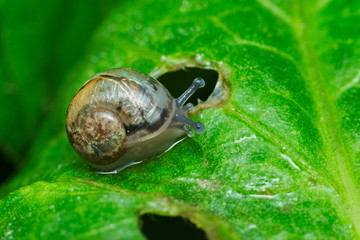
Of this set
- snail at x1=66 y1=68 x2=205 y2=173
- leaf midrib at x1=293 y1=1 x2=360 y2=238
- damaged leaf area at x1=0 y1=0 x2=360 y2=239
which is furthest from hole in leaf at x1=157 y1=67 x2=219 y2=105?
leaf midrib at x1=293 y1=1 x2=360 y2=238

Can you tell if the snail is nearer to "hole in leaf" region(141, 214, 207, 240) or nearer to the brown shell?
the brown shell

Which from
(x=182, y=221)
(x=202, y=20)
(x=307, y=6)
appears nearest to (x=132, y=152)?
(x=182, y=221)

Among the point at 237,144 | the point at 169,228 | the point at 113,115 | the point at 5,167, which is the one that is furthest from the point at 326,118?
the point at 5,167

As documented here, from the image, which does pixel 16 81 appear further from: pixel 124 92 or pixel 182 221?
pixel 182 221

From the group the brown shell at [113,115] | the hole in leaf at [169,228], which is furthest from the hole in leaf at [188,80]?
the hole in leaf at [169,228]

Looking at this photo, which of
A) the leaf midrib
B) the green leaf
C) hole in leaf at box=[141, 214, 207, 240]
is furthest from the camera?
the green leaf

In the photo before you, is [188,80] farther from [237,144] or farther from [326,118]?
[326,118]

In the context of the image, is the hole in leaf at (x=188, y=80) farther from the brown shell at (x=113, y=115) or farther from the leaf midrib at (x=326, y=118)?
the leaf midrib at (x=326, y=118)
